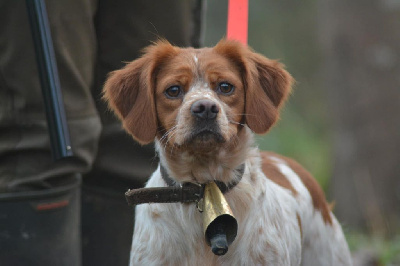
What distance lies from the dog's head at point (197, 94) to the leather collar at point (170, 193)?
188 mm

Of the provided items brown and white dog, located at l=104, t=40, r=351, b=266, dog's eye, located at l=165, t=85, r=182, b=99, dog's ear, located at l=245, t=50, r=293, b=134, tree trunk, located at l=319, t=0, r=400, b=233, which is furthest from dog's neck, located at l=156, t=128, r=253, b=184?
tree trunk, located at l=319, t=0, r=400, b=233

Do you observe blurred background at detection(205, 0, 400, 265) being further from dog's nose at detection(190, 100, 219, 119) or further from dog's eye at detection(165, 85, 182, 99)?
dog's nose at detection(190, 100, 219, 119)

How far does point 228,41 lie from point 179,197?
0.81m

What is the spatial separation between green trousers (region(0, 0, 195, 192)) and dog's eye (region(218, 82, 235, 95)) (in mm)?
646

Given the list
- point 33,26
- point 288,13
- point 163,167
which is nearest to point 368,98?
point 163,167

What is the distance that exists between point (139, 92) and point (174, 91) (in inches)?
8.5

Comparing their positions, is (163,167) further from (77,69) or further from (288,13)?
(288,13)

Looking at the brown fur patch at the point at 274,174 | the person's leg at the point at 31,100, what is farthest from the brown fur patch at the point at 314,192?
the person's leg at the point at 31,100

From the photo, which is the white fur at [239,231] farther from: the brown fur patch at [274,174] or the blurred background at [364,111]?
the blurred background at [364,111]

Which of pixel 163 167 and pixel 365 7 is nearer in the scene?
pixel 163 167

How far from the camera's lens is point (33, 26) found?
3084mm

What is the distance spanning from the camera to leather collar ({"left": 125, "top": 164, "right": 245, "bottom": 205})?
3.12 metres

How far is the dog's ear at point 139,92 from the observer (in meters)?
3.36

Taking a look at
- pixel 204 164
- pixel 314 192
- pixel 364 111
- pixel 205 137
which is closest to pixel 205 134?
pixel 205 137
